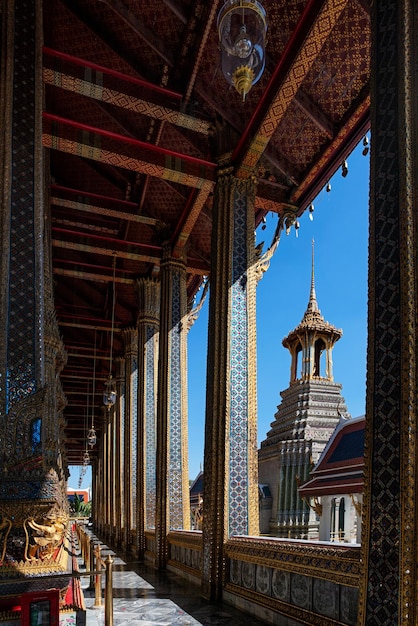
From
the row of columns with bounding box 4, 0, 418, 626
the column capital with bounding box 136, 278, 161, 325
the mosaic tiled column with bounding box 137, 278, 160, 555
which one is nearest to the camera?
the row of columns with bounding box 4, 0, 418, 626

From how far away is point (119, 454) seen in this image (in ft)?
58.7

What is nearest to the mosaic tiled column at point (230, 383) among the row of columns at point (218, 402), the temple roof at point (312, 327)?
the row of columns at point (218, 402)

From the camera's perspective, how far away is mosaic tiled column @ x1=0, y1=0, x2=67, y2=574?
459 centimetres

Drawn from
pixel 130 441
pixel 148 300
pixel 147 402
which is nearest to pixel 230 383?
pixel 147 402

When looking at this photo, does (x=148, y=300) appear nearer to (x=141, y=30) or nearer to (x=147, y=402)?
(x=147, y=402)

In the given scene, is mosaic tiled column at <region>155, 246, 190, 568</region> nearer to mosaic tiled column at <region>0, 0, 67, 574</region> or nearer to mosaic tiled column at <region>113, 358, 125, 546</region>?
mosaic tiled column at <region>0, 0, 67, 574</region>

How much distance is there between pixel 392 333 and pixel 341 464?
7.48m

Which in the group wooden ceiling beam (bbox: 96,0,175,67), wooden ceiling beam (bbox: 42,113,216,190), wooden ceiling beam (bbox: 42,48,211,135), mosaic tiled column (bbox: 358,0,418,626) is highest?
wooden ceiling beam (bbox: 96,0,175,67)

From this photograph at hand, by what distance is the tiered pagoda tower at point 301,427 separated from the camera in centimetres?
1806

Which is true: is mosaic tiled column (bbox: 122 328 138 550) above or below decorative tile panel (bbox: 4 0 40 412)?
below

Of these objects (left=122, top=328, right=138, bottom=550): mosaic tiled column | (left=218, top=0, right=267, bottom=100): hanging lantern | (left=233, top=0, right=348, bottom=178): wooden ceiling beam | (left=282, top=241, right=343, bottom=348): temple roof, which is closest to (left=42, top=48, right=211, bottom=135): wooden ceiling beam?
(left=233, top=0, right=348, bottom=178): wooden ceiling beam

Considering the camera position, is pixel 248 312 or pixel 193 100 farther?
pixel 193 100

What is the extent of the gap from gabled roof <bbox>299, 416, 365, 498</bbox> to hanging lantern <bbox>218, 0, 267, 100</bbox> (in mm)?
7462

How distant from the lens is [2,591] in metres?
4.14
